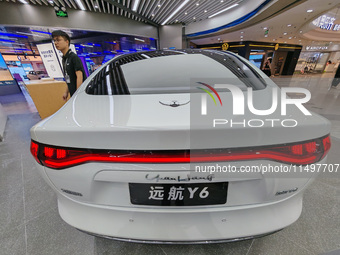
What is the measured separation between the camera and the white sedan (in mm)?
610

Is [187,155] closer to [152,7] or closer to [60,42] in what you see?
[60,42]

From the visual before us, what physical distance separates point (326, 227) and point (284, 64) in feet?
76.8

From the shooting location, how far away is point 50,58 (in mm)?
5320

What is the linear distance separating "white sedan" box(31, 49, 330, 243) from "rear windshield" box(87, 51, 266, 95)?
208mm

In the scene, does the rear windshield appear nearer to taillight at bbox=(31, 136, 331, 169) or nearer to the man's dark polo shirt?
taillight at bbox=(31, 136, 331, 169)

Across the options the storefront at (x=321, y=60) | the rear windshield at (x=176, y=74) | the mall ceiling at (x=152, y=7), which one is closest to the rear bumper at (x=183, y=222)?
the rear windshield at (x=176, y=74)

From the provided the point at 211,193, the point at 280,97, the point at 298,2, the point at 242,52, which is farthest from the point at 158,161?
the point at 242,52

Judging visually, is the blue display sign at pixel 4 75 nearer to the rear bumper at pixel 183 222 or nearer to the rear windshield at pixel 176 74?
the rear windshield at pixel 176 74

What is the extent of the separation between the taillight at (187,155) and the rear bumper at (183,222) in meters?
0.23

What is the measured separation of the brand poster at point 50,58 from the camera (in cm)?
519

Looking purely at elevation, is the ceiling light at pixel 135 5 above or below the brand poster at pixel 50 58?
above

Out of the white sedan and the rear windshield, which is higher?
the rear windshield

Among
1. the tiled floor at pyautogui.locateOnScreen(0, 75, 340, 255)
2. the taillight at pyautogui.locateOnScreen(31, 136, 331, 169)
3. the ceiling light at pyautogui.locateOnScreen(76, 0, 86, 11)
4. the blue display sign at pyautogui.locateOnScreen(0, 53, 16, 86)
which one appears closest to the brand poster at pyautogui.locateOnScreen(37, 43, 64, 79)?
the ceiling light at pyautogui.locateOnScreen(76, 0, 86, 11)

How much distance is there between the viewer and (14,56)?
8.61 metres
